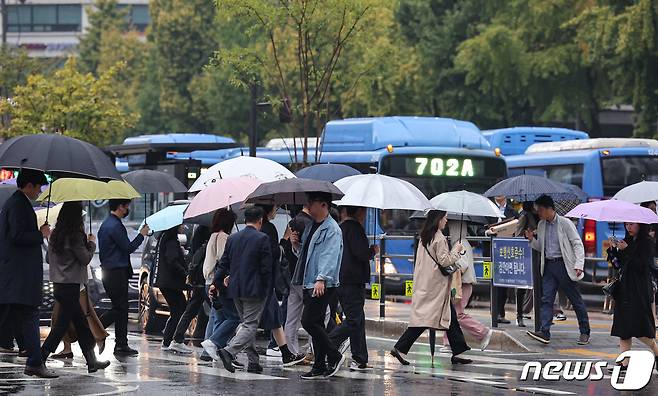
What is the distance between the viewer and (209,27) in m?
66.3

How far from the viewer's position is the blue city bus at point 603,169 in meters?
27.1

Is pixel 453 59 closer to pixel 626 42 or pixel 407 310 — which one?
pixel 626 42

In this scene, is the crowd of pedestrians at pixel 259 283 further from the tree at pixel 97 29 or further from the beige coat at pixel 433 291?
the tree at pixel 97 29

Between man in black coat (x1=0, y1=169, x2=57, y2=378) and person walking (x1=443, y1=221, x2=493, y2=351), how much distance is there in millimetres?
5302

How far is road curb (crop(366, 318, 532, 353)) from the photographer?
687 inches

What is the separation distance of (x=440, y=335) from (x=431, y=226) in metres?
4.06

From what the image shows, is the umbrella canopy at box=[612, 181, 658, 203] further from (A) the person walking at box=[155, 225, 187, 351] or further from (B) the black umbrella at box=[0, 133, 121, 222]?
(B) the black umbrella at box=[0, 133, 121, 222]

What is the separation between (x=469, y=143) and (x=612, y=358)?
1209 cm

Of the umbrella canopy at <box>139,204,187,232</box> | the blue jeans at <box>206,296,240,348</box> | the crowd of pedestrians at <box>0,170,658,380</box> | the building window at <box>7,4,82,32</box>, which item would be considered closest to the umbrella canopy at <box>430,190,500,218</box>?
the crowd of pedestrians at <box>0,170,658,380</box>

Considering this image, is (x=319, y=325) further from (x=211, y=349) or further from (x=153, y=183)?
(x=153, y=183)

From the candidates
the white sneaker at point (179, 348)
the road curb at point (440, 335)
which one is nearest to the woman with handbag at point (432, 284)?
the road curb at point (440, 335)

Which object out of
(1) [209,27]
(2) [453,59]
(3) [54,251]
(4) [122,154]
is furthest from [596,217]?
(1) [209,27]

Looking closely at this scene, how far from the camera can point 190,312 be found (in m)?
16.4

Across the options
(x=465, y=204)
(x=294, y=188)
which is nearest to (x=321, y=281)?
(x=294, y=188)
